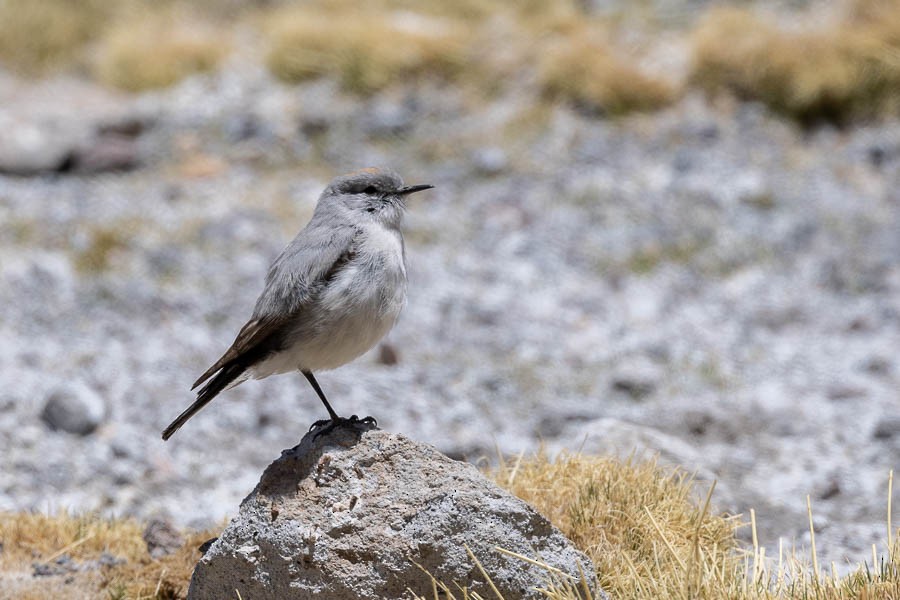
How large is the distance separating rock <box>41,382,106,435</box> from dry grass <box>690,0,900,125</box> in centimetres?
783

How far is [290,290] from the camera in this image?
172 inches

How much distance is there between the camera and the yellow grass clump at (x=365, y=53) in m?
12.7

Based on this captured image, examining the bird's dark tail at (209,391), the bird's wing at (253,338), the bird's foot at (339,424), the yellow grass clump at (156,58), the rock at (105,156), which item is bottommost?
the rock at (105,156)

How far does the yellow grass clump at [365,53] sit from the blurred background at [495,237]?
0.04 metres

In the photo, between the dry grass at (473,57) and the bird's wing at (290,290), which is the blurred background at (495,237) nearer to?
the dry grass at (473,57)

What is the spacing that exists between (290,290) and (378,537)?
1113 millimetres

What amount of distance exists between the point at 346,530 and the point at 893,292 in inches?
257


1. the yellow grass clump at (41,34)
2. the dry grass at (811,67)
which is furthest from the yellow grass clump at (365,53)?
the yellow grass clump at (41,34)

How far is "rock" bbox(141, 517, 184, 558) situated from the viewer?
486 cm

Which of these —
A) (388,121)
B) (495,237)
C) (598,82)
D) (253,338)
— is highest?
(253,338)

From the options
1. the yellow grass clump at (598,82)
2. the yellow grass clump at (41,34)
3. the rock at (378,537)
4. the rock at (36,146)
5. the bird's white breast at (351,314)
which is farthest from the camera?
the yellow grass clump at (41,34)

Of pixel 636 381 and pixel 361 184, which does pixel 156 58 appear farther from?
pixel 361 184

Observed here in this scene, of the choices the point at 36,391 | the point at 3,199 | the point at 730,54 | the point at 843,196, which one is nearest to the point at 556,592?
the point at 36,391

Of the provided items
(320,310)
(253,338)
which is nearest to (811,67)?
(320,310)
